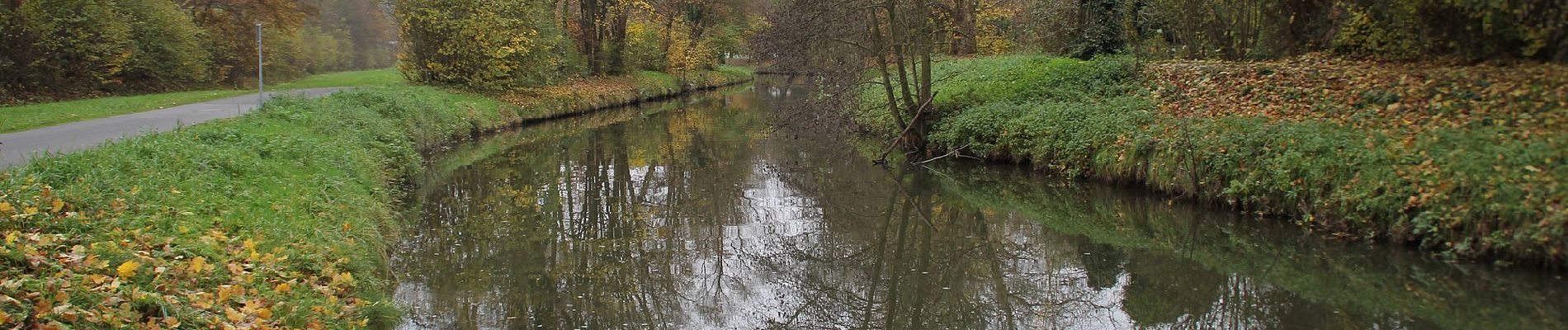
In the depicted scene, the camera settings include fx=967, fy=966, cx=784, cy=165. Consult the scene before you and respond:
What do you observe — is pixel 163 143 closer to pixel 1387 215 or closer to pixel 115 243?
pixel 115 243

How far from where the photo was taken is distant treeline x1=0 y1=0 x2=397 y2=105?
21125mm

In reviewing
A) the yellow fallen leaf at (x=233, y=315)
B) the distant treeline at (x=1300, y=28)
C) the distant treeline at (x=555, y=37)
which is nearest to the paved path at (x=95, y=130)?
the yellow fallen leaf at (x=233, y=315)

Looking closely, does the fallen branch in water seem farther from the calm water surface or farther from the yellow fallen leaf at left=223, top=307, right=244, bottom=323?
the yellow fallen leaf at left=223, top=307, right=244, bottom=323

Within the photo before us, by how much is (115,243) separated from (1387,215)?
10213mm

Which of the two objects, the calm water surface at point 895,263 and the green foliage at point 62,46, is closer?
the calm water surface at point 895,263

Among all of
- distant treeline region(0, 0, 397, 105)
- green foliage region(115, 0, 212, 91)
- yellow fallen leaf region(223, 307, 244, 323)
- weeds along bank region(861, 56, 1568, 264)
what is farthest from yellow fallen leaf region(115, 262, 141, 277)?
green foliage region(115, 0, 212, 91)

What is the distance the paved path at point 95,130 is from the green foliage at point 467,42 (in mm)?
5814

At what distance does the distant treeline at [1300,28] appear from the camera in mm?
11055

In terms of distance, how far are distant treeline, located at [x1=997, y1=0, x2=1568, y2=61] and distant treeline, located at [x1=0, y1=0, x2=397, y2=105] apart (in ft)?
69.3

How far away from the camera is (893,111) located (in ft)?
54.6

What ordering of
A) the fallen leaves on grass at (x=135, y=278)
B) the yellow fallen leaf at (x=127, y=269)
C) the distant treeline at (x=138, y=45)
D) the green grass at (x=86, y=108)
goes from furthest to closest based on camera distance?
1. the distant treeline at (x=138, y=45)
2. the green grass at (x=86, y=108)
3. the yellow fallen leaf at (x=127, y=269)
4. the fallen leaves on grass at (x=135, y=278)

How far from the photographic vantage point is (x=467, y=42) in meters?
25.1

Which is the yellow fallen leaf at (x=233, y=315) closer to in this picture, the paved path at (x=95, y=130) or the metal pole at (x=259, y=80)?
the paved path at (x=95, y=130)

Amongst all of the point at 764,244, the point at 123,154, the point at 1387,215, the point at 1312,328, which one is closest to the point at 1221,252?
the point at 1387,215
